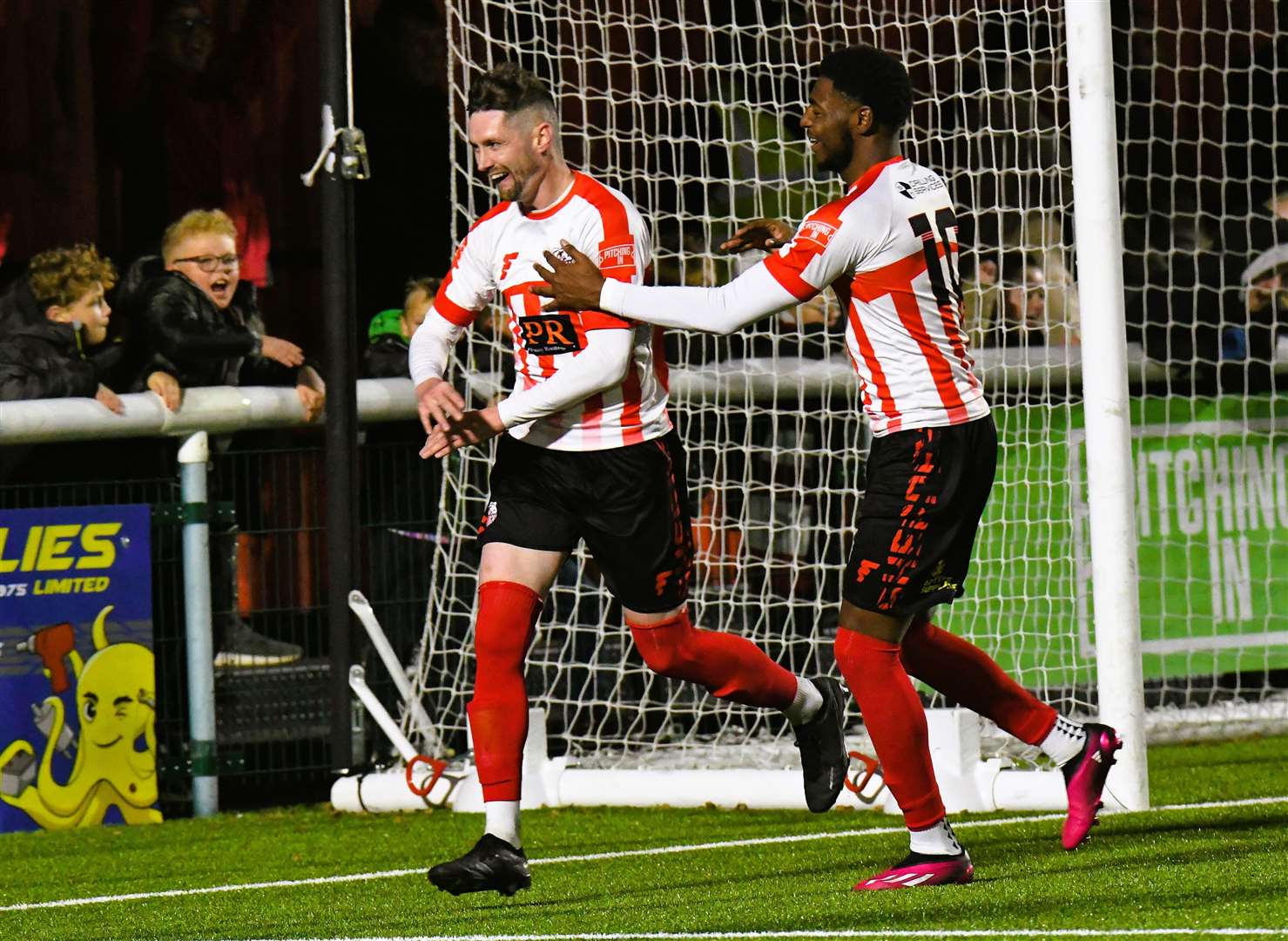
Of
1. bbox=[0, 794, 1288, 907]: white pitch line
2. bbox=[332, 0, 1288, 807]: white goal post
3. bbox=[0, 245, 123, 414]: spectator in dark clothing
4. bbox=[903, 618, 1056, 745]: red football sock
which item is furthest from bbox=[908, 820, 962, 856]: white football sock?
bbox=[0, 245, 123, 414]: spectator in dark clothing

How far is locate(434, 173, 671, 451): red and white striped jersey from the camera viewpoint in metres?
5.86

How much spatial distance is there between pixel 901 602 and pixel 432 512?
3.89 m

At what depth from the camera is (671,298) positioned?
17.9ft

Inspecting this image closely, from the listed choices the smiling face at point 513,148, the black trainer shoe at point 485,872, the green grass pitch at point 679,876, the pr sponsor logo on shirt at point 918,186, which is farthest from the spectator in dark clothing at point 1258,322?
the black trainer shoe at point 485,872

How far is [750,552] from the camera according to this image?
8.95 metres

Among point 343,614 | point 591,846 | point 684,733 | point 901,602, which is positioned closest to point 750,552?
point 684,733

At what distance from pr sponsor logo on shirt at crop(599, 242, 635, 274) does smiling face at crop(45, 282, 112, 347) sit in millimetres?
3272

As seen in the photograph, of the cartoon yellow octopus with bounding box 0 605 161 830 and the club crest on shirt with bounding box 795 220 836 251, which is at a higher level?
the club crest on shirt with bounding box 795 220 836 251

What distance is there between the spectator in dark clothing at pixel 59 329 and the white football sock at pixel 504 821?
3.32 meters

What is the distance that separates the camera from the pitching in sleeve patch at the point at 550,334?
5.84 meters

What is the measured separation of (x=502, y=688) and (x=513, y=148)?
145cm

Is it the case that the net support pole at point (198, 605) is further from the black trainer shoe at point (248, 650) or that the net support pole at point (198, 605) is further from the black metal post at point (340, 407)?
the black metal post at point (340, 407)

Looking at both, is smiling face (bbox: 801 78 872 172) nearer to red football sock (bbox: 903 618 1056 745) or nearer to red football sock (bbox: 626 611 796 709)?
red football sock (bbox: 903 618 1056 745)

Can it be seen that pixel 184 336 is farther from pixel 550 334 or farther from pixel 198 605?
pixel 550 334
